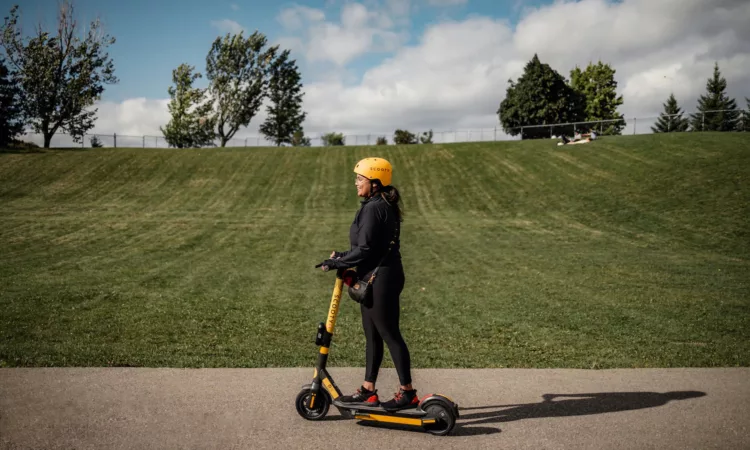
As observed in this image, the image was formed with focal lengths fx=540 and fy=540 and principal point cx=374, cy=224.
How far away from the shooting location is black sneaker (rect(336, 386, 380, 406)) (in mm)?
4750

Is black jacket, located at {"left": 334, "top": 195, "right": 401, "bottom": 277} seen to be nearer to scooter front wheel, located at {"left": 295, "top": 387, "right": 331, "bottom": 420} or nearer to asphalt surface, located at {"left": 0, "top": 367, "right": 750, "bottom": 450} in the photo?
scooter front wheel, located at {"left": 295, "top": 387, "right": 331, "bottom": 420}

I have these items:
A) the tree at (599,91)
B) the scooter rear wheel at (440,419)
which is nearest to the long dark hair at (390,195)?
the scooter rear wheel at (440,419)

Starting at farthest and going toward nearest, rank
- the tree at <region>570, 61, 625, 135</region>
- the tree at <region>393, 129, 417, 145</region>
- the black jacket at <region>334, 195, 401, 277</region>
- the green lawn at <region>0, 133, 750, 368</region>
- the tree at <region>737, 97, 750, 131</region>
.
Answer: the tree at <region>570, 61, 625, 135</region>
the tree at <region>393, 129, 417, 145</region>
the tree at <region>737, 97, 750, 131</region>
the green lawn at <region>0, 133, 750, 368</region>
the black jacket at <region>334, 195, 401, 277</region>

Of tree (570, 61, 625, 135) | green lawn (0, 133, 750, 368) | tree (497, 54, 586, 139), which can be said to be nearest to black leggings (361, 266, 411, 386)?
green lawn (0, 133, 750, 368)

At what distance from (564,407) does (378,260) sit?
236 centimetres

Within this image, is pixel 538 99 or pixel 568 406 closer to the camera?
pixel 568 406

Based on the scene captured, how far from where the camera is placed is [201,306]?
10.2 metres

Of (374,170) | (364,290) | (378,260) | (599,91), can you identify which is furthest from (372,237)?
(599,91)

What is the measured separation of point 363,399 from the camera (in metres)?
4.80

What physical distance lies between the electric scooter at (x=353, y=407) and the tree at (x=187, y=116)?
6817 centimetres

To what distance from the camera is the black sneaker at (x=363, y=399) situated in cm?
475

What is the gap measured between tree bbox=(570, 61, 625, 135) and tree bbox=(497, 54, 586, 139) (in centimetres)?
858

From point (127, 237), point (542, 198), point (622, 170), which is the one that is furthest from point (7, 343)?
point (622, 170)

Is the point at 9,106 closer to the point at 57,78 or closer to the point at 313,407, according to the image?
the point at 57,78
